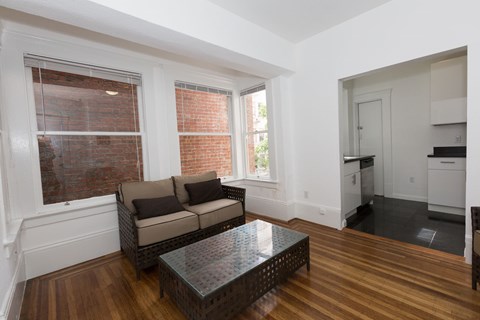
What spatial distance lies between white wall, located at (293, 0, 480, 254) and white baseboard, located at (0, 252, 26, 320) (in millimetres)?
3276

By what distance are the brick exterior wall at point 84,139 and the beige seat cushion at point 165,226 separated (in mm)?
885

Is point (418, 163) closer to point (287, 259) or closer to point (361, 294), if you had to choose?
point (361, 294)

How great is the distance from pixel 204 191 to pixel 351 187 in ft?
7.36

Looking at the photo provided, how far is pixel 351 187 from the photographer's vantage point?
3.41 metres

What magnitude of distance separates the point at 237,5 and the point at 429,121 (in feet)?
12.9

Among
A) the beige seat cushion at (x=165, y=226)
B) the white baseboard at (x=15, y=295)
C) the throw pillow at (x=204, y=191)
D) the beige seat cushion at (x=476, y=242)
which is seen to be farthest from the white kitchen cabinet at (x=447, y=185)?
the white baseboard at (x=15, y=295)

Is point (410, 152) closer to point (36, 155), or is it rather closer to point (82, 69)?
point (82, 69)

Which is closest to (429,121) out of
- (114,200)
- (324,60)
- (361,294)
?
(324,60)

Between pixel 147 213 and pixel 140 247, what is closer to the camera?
pixel 140 247

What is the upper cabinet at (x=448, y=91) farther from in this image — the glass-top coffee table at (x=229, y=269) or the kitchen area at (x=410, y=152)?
the glass-top coffee table at (x=229, y=269)

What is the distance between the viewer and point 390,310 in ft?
5.20

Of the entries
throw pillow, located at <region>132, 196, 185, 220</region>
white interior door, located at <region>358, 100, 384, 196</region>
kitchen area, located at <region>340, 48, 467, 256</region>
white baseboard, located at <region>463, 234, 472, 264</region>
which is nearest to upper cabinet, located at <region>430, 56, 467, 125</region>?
kitchen area, located at <region>340, 48, 467, 256</region>

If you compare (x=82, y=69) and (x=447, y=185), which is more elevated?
(x=82, y=69)

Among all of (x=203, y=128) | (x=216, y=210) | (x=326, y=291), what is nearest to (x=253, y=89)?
(x=203, y=128)
